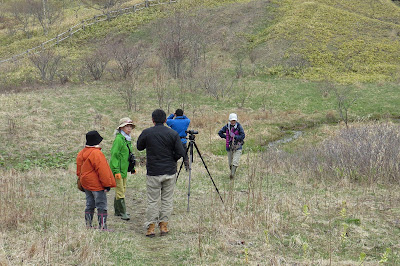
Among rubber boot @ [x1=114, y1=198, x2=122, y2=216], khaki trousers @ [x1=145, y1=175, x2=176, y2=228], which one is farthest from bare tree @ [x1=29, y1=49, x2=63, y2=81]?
khaki trousers @ [x1=145, y1=175, x2=176, y2=228]

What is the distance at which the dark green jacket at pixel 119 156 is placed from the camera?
6648 millimetres

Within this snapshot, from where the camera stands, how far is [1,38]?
4806 centimetres

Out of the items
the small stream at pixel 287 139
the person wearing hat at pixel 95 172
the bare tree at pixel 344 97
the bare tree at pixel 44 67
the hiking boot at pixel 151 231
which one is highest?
the bare tree at pixel 44 67

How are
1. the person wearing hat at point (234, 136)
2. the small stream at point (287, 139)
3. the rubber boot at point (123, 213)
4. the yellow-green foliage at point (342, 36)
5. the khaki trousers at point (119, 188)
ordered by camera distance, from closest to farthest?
the khaki trousers at point (119, 188) < the rubber boot at point (123, 213) < the person wearing hat at point (234, 136) < the small stream at point (287, 139) < the yellow-green foliage at point (342, 36)

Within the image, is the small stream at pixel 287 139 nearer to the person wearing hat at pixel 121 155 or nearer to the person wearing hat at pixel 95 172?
the person wearing hat at pixel 121 155

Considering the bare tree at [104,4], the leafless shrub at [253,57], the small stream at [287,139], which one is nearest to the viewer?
the small stream at [287,139]

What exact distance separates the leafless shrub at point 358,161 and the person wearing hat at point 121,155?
5.01 meters

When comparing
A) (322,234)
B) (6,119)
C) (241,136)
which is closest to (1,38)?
(6,119)

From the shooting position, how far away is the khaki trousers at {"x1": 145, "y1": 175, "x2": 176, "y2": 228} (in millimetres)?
6258

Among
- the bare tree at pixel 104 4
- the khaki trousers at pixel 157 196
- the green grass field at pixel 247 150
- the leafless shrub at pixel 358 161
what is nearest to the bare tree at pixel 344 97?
the green grass field at pixel 247 150

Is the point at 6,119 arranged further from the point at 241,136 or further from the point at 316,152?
the point at 316,152

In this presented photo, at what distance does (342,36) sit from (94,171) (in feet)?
124

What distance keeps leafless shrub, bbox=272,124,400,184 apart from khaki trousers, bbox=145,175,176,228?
460 centimetres

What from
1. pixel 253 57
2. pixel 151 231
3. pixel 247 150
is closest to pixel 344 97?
pixel 247 150
